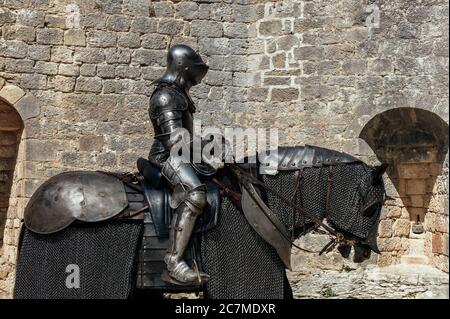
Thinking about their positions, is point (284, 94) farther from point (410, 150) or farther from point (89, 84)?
point (89, 84)

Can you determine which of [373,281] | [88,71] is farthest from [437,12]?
[88,71]

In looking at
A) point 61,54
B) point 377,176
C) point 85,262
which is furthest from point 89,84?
point 377,176

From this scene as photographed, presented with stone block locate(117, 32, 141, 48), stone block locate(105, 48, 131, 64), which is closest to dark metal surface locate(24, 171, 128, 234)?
stone block locate(105, 48, 131, 64)

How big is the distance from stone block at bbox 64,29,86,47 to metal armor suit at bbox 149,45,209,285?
3.28m

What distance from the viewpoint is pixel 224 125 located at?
970cm

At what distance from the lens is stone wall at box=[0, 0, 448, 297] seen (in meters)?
8.95

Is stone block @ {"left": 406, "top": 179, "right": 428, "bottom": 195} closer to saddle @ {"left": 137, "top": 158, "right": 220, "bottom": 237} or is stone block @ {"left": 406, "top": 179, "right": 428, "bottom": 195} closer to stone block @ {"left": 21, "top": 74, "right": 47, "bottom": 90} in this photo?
stone block @ {"left": 21, "top": 74, "right": 47, "bottom": 90}

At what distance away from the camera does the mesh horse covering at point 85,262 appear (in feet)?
18.6

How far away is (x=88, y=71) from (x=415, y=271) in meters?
Result: 4.06

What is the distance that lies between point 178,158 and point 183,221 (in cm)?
42

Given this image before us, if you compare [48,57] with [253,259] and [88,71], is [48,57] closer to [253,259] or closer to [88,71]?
[88,71]

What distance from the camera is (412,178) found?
381 inches

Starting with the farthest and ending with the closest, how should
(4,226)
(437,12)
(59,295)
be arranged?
1. (4,226)
2. (437,12)
3. (59,295)

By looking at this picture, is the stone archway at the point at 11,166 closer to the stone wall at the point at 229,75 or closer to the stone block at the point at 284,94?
the stone wall at the point at 229,75
